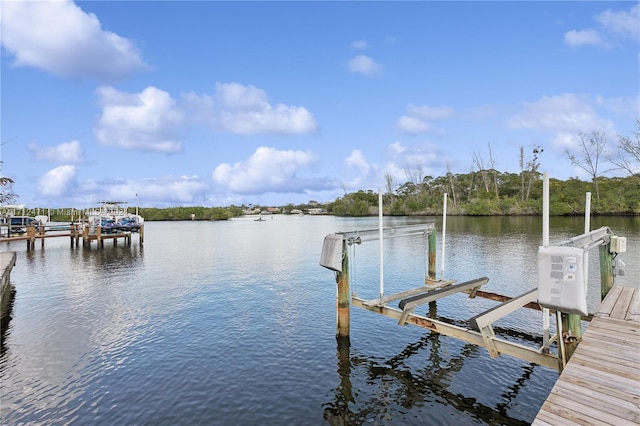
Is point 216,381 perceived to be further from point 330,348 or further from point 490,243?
point 490,243

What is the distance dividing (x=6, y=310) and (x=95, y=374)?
8.14 m

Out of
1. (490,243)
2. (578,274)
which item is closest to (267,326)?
(578,274)

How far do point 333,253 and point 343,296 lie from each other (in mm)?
1190

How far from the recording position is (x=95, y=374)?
732 cm

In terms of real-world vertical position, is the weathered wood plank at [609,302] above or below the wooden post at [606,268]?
below

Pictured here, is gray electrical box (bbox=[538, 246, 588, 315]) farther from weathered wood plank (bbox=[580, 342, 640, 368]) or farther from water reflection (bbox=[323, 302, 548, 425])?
water reflection (bbox=[323, 302, 548, 425])

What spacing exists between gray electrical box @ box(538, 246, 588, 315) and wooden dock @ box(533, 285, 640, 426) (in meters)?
0.74

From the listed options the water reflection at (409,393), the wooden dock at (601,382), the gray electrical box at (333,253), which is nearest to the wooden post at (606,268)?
the wooden dock at (601,382)

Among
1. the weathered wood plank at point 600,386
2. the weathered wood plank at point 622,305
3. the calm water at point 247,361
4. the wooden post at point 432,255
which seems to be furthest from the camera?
the wooden post at point 432,255

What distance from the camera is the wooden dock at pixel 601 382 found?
3.51 m

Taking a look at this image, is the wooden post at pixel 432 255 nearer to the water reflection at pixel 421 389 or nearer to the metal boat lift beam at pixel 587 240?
the water reflection at pixel 421 389

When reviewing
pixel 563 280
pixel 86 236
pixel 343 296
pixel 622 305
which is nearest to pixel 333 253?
pixel 343 296

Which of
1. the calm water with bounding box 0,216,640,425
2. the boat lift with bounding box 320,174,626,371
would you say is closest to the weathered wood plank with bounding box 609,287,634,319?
the boat lift with bounding box 320,174,626,371

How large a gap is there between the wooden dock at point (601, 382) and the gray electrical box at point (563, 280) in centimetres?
74
